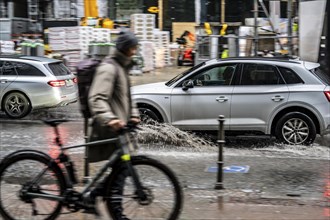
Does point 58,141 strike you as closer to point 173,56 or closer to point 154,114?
point 154,114

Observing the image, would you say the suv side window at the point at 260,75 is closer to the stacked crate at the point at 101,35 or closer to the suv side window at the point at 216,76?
the suv side window at the point at 216,76

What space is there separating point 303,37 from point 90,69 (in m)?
9.62

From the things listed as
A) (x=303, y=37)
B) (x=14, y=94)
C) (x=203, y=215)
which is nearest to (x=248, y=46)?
(x=303, y=37)

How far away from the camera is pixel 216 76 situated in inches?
365

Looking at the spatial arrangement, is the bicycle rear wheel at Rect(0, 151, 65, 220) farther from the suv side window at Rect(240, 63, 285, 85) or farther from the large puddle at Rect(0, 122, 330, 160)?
the suv side window at Rect(240, 63, 285, 85)

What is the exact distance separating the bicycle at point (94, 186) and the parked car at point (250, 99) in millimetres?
4633

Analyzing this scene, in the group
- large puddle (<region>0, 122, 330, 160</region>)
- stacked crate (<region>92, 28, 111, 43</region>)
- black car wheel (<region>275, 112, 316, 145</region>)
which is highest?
stacked crate (<region>92, 28, 111, 43</region>)

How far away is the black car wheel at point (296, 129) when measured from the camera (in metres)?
8.84

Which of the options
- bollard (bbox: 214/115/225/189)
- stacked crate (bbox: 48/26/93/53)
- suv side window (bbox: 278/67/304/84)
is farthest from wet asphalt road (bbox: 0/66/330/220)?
stacked crate (bbox: 48/26/93/53)

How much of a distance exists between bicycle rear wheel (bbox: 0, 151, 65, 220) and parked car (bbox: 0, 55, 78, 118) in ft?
24.8

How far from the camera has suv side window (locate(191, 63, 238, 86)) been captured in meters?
9.20

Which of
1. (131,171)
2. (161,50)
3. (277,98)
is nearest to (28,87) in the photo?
(277,98)

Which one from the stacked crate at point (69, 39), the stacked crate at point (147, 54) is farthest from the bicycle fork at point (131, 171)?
the stacked crate at point (147, 54)

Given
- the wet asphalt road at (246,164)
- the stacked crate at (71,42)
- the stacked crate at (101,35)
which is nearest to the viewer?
the wet asphalt road at (246,164)
